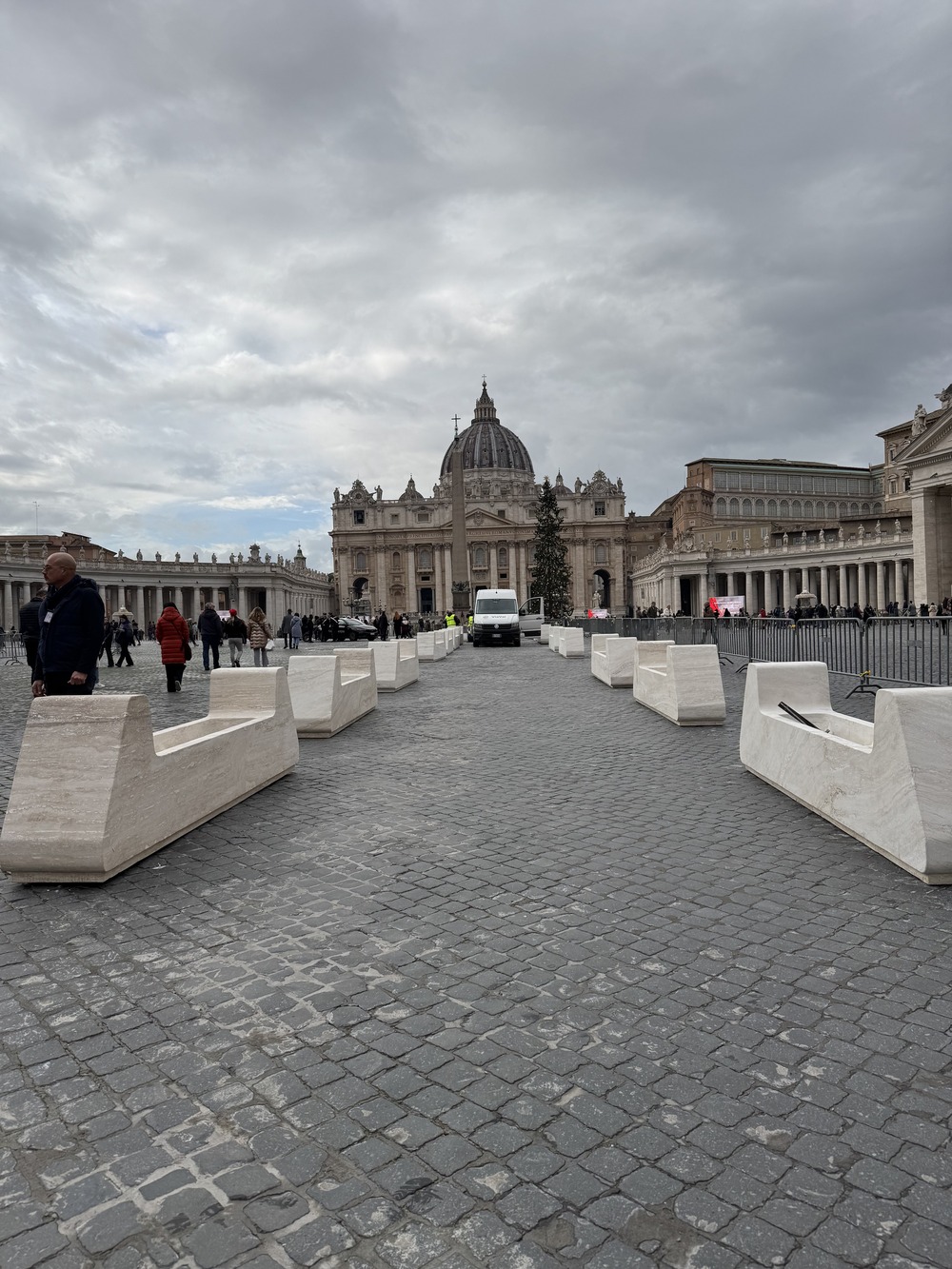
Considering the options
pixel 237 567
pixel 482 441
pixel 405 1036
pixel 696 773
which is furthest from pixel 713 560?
pixel 405 1036

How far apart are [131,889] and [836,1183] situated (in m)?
3.82

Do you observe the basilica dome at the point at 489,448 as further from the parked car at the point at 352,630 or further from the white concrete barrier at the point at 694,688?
the white concrete barrier at the point at 694,688

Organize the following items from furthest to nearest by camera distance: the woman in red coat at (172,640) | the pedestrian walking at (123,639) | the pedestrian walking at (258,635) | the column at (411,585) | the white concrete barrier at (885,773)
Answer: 1. the column at (411,585)
2. the pedestrian walking at (123,639)
3. the pedestrian walking at (258,635)
4. the woman in red coat at (172,640)
5. the white concrete barrier at (885,773)

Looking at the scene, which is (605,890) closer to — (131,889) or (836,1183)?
(836,1183)

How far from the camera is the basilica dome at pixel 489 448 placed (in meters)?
134

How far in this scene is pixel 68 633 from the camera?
6434 mm

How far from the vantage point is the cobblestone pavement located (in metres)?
2.18

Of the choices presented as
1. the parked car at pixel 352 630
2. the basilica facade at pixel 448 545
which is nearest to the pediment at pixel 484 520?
the basilica facade at pixel 448 545

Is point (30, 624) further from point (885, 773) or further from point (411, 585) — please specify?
point (411, 585)

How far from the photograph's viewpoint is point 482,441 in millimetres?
135375

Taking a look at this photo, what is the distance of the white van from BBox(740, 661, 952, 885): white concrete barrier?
2769 centimetres

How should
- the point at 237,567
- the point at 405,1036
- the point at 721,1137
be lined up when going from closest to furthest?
the point at 721,1137, the point at 405,1036, the point at 237,567

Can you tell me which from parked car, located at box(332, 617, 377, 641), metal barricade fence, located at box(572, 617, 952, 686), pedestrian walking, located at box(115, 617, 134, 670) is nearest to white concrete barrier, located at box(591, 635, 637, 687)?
metal barricade fence, located at box(572, 617, 952, 686)

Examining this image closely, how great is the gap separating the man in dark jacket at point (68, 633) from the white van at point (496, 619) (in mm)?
28194
